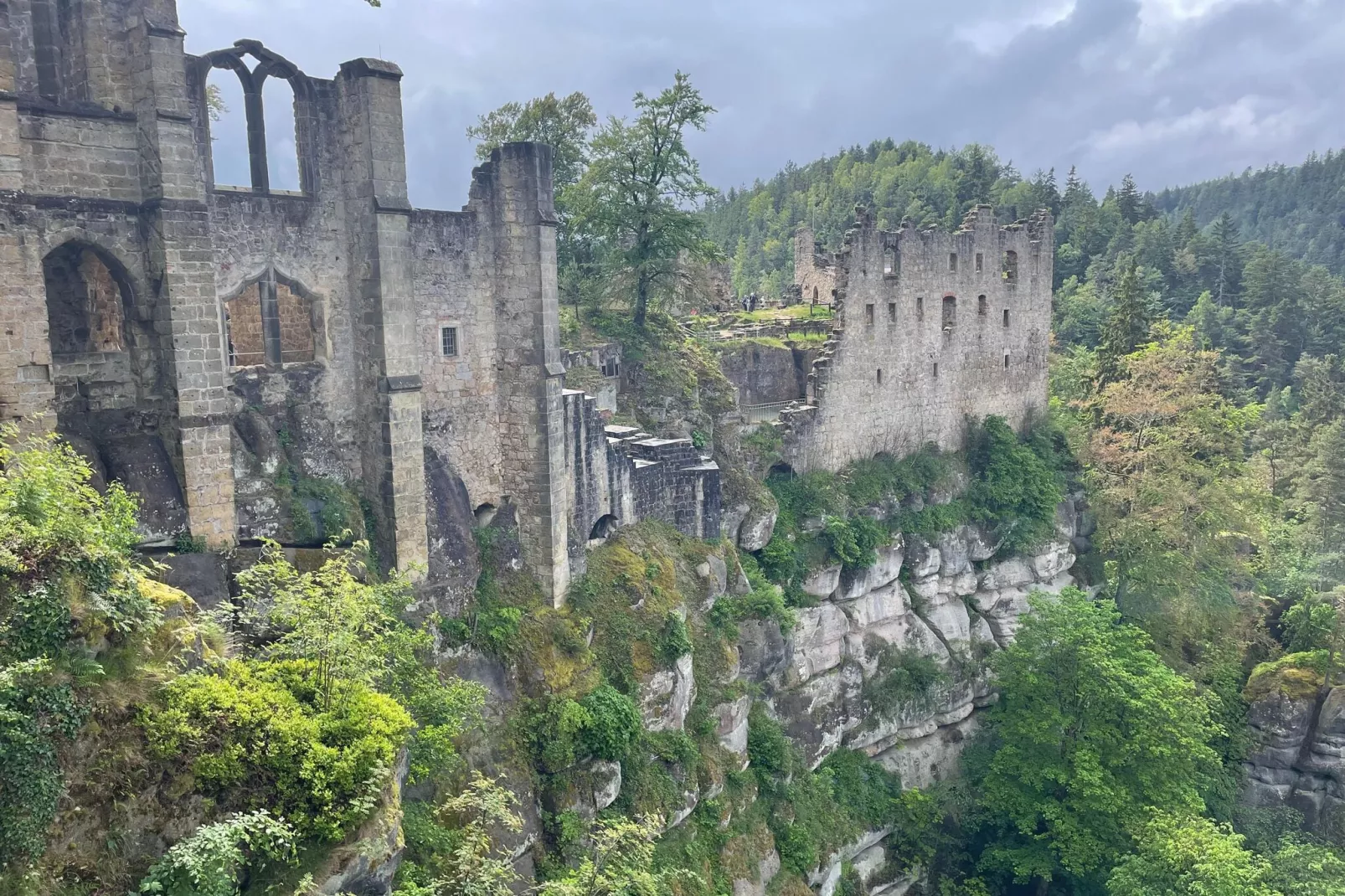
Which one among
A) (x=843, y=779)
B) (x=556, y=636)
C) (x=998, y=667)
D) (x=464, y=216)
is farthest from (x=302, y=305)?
(x=998, y=667)

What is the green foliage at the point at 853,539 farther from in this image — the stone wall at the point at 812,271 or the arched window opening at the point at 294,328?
the stone wall at the point at 812,271

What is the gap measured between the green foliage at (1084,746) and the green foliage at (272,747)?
18.4 metres

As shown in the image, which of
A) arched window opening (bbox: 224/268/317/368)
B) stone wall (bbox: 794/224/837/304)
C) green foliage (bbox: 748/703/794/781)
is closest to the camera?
arched window opening (bbox: 224/268/317/368)

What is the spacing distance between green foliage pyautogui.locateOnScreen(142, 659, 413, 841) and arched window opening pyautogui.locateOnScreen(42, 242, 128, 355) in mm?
7189

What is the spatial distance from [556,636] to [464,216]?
8.58m

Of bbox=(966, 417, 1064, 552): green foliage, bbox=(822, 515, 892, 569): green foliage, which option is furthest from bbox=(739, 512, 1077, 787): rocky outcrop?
bbox=(966, 417, 1064, 552): green foliage

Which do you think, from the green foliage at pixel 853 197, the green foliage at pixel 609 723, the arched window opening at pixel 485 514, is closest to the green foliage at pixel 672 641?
the green foliage at pixel 609 723

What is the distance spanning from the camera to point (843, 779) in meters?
24.7

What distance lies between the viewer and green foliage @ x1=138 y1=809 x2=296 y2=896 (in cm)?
916

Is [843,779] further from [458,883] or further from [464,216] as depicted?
[464,216]

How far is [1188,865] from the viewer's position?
20375 millimetres

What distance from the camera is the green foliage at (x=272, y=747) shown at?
10.1 metres

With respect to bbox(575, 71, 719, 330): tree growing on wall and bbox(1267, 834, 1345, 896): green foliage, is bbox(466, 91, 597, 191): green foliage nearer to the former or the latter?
bbox(575, 71, 719, 330): tree growing on wall

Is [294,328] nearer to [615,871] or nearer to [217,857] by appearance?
[217,857]
